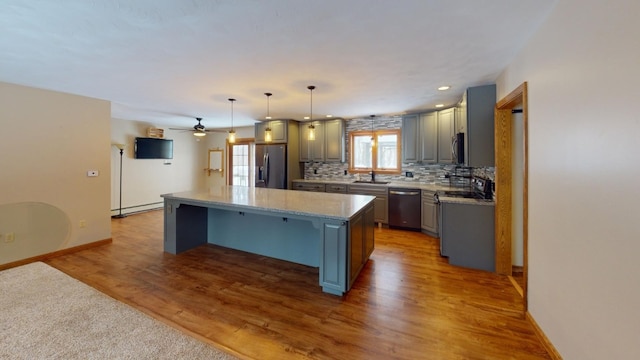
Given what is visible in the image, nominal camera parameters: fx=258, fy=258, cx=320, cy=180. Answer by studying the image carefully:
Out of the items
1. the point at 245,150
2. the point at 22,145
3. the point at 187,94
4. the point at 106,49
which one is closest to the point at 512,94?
the point at 106,49

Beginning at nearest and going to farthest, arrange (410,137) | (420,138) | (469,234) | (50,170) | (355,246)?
(355,246) → (469,234) → (50,170) → (420,138) → (410,137)

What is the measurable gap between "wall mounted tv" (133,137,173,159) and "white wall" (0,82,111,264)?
2.40 m

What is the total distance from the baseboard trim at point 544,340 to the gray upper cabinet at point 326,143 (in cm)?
423

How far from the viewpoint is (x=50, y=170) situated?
362 cm

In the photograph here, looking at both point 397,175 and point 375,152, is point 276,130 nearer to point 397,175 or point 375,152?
point 375,152

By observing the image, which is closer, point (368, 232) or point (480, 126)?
point (480, 126)

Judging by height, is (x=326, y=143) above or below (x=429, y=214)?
above

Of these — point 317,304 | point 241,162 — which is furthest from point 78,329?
point 241,162

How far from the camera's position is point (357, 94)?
3.82 metres

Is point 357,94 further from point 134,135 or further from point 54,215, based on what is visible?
point 134,135

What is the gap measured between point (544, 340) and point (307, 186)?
179 inches

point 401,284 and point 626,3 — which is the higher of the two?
point 626,3

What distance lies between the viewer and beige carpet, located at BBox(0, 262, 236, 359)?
1.66m

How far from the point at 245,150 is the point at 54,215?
4.51m
